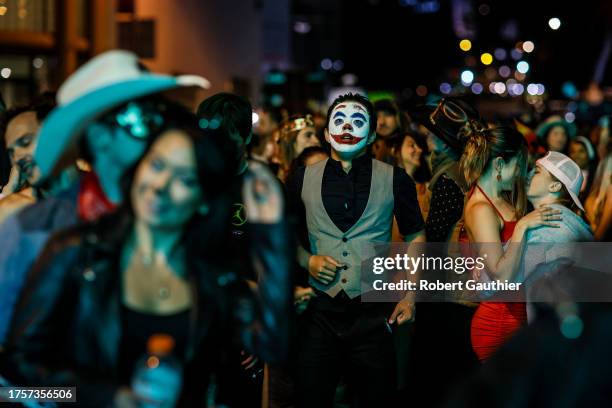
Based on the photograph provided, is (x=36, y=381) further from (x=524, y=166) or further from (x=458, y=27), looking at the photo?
(x=458, y=27)

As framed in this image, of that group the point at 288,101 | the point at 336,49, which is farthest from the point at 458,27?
the point at 288,101

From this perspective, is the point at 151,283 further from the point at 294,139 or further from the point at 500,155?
the point at 294,139

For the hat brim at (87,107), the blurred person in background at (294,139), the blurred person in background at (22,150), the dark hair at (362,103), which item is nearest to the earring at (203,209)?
the hat brim at (87,107)

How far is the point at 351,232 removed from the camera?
7.09 m

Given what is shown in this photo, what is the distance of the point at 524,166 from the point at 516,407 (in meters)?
5.03

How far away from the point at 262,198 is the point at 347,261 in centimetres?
310

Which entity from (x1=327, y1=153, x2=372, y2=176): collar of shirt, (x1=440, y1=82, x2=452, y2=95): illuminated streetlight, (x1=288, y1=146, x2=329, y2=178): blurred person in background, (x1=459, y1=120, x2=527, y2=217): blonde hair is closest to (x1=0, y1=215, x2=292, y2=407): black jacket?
(x1=327, y1=153, x2=372, y2=176): collar of shirt

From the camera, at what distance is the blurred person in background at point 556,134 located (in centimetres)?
1374

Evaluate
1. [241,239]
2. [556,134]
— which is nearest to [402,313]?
[241,239]

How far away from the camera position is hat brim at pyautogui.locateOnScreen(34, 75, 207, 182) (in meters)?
3.95

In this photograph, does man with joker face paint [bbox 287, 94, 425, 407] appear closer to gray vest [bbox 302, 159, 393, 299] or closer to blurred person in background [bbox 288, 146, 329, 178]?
gray vest [bbox 302, 159, 393, 299]

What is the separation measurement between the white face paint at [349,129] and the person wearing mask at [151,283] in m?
3.34

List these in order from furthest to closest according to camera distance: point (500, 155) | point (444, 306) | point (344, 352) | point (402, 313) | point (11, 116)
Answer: point (444, 306), point (500, 155), point (402, 313), point (344, 352), point (11, 116)

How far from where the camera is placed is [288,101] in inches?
1164
